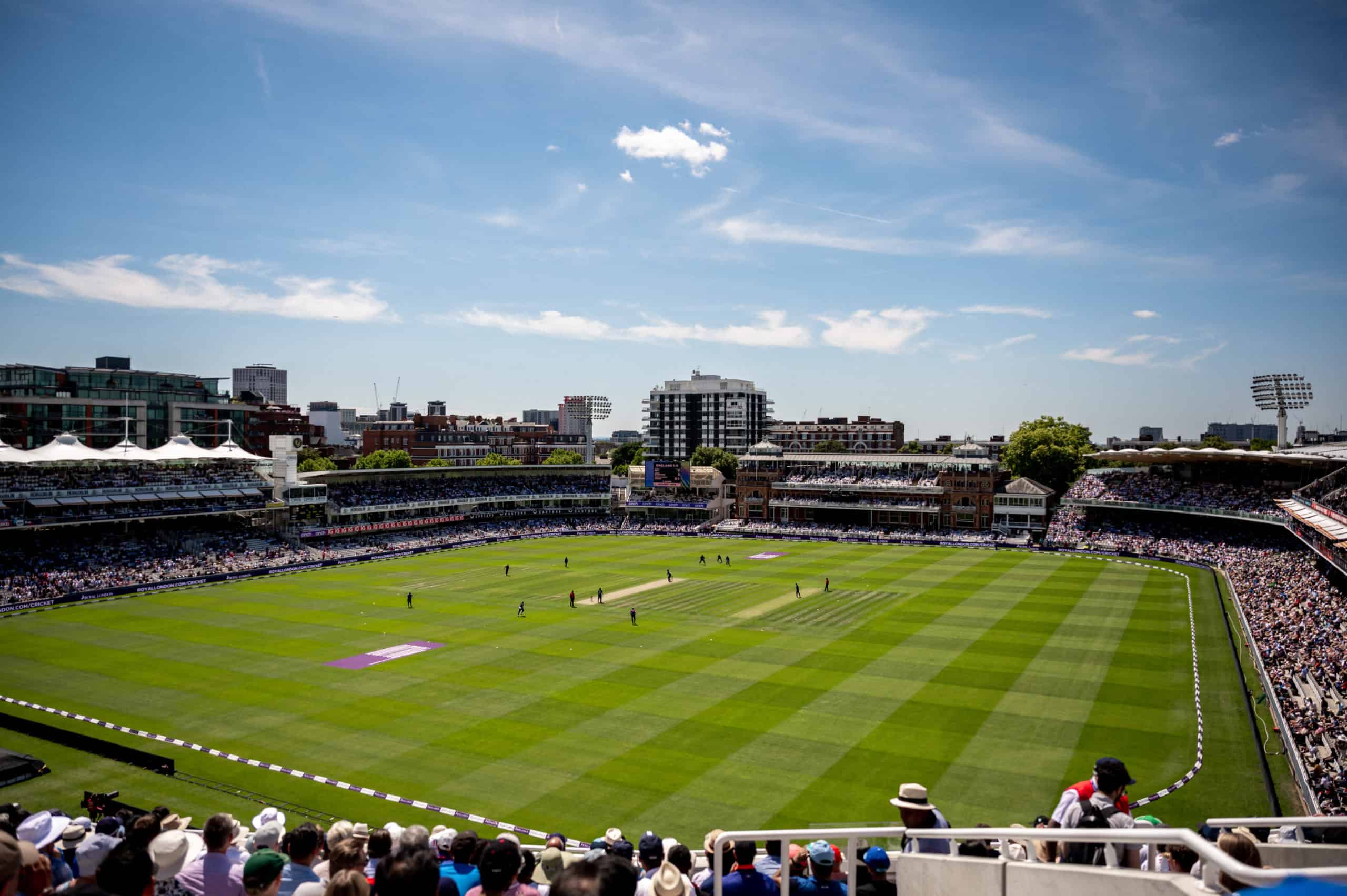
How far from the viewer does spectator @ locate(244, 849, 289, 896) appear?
221 inches

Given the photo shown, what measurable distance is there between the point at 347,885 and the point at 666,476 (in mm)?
86551

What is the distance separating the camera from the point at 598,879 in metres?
3.66

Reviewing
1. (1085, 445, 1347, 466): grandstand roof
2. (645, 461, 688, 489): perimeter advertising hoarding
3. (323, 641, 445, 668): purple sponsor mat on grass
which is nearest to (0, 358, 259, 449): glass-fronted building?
(645, 461, 688, 489): perimeter advertising hoarding

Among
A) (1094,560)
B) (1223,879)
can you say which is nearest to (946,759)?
(1223,879)

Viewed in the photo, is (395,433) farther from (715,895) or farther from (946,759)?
(715,895)

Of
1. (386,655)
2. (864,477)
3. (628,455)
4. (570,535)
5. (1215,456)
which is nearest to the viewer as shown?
(386,655)

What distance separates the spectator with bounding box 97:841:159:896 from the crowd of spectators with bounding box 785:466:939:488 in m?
79.0

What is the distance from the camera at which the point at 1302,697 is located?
25.2 metres

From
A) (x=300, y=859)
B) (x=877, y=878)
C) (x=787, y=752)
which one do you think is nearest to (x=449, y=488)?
(x=787, y=752)

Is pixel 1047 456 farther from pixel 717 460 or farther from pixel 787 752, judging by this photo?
pixel 787 752

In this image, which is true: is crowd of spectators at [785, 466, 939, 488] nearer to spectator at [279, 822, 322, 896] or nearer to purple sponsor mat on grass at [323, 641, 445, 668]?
purple sponsor mat on grass at [323, 641, 445, 668]

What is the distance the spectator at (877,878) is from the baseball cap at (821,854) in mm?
320

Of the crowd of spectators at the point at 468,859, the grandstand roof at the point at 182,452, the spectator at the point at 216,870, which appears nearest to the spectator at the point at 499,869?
the crowd of spectators at the point at 468,859

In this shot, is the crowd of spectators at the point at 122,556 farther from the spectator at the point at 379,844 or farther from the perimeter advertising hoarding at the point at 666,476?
the spectator at the point at 379,844
